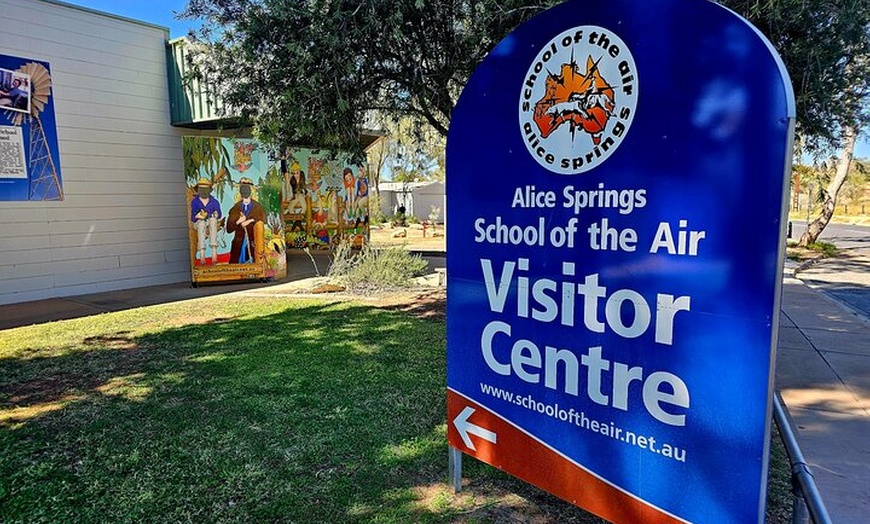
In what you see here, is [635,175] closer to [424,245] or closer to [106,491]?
[106,491]

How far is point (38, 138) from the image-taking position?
344 inches

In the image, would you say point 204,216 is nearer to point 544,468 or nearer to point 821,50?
point 544,468

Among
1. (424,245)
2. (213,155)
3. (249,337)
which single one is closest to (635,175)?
(249,337)

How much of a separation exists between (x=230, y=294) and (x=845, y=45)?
8.98m

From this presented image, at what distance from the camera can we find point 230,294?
30.8 feet

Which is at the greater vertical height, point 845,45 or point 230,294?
point 845,45

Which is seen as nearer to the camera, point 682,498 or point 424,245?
point 682,498

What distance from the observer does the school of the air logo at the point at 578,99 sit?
2.04 m

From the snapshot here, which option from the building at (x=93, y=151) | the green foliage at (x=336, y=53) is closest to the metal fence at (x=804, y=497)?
the green foliage at (x=336, y=53)

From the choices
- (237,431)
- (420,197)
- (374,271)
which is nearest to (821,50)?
(237,431)

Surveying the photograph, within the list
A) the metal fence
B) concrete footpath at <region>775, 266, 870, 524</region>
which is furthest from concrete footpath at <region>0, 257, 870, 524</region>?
the metal fence

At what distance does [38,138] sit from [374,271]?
5.91 m

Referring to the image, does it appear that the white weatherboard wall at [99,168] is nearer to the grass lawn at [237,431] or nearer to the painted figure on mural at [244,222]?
the painted figure on mural at [244,222]

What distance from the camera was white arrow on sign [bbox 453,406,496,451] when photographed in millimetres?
2725
